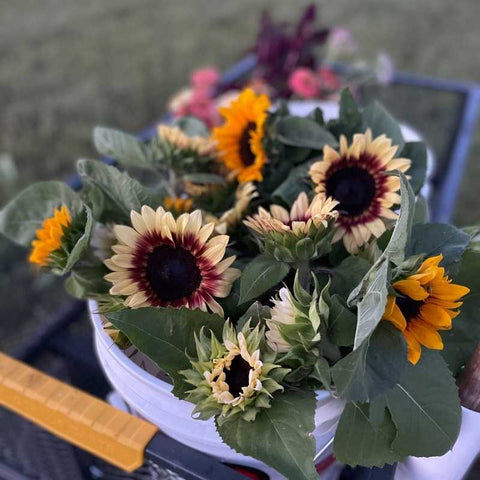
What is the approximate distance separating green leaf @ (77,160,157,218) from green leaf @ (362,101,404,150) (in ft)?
0.66

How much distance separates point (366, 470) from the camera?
1.29ft

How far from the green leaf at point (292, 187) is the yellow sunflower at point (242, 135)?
32 mm

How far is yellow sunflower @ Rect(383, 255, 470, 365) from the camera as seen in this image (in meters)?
0.32

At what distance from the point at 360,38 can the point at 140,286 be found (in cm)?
229

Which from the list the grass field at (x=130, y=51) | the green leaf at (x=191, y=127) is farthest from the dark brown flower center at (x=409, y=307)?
the grass field at (x=130, y=51)

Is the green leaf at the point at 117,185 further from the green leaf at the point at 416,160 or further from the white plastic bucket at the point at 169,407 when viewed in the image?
the green leaf at the point at 416,160

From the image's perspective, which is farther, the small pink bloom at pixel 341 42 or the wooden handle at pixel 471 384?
the small pink bloom at pixel 341 42

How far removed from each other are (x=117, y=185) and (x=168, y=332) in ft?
0.45

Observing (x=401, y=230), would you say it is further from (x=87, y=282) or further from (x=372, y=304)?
(x=87, y=282)

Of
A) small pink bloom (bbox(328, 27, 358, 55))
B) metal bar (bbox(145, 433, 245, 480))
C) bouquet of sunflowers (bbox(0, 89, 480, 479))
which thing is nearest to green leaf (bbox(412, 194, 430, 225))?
bouquet of sunflowers (bbox(0, 89, 480, 479))

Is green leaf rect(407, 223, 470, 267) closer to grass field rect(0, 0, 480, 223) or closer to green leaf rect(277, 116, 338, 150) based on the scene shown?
green leaf rect(277, 116, 338, 150)

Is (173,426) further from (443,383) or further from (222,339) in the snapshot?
(443,383)

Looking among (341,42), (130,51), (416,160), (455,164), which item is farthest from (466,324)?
(130,51)

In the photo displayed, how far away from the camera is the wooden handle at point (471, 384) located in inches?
14.8
